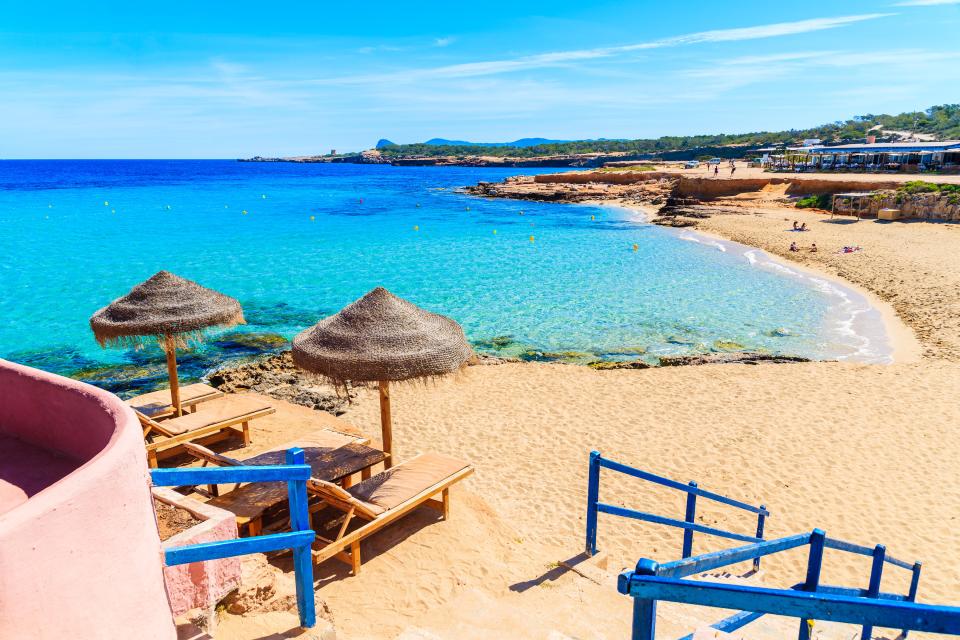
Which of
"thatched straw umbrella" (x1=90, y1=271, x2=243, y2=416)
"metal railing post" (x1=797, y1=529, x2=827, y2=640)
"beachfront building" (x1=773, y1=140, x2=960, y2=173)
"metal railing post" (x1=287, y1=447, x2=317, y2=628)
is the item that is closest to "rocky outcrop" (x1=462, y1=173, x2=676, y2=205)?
"beachfront building" (x1=773, y1=140, x2=960, y2=173)

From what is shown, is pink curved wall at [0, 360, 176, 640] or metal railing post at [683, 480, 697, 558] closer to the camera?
pink curved wall at [0, 360, 176, 640]

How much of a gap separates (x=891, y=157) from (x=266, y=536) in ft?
207

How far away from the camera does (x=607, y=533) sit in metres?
7.72

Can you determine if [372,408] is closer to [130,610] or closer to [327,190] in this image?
[130,610]

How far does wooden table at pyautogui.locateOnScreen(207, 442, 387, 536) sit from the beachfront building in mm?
52599

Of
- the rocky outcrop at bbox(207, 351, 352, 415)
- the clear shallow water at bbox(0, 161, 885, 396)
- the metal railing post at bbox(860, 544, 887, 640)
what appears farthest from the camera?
the clear shallow water at bbox(0, 161, 885, 396)

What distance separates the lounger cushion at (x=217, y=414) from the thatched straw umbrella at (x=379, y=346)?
7.86 ft

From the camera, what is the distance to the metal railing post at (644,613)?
2.28m

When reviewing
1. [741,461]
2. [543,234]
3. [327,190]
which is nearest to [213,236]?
[543,234]

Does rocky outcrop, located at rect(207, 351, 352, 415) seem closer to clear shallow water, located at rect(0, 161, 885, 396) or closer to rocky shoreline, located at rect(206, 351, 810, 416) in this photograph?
rocky shoreline, located at rect(206, 351, 810, 416)

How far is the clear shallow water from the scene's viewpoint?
55.4ft

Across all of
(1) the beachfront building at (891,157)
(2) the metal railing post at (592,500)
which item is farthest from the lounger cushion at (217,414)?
(1) the beachfront building at (891,157)

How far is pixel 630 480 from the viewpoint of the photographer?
895cm

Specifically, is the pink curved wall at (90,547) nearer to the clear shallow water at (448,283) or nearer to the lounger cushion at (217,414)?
the lounger cushion at (217,414)
